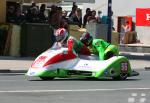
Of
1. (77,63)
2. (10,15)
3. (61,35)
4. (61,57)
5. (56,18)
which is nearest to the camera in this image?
(61,57)

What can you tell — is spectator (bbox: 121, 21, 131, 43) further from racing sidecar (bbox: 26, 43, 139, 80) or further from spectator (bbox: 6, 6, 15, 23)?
racing sidecar (bbox: 26, 43, 139, 80)

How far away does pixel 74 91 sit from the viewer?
14.8 m

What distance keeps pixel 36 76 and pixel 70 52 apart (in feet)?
3.83

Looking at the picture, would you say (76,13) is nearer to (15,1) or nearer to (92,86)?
(15,1)

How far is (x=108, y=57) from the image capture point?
18.6 metres

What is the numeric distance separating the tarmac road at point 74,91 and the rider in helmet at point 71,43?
843 mm

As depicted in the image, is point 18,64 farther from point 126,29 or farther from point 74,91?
point 126,29

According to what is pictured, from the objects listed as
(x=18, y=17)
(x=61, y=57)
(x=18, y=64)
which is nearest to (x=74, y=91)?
(x=61, y=57)

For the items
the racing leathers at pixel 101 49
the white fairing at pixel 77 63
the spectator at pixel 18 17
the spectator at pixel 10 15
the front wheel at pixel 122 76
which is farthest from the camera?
the spectator at pixel 10 15

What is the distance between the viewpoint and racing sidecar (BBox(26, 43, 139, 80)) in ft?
58.7

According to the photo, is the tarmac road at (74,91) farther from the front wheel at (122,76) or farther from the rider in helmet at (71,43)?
the rider in helmet at (71,43)

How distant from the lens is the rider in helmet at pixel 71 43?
18.1 m

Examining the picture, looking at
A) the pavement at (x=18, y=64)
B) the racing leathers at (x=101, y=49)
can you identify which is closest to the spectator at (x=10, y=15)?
the pavement at (x=18, y=64)

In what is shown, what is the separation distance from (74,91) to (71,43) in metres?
3.46
